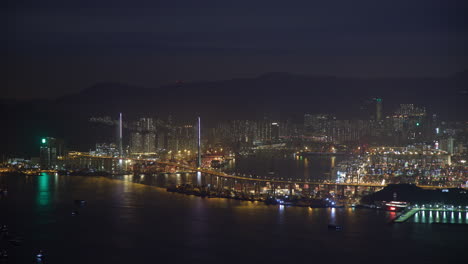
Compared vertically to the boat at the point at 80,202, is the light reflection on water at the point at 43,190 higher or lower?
higher

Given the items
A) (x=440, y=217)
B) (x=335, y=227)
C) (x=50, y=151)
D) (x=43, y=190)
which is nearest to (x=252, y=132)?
(x=50, y=151)

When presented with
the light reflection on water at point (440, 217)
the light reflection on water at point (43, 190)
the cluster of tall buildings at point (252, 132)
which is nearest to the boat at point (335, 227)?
the light reflection on water at point (440, 217)

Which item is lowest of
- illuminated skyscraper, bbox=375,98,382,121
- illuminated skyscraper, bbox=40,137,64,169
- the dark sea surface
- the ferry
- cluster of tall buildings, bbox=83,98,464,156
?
the dark sea surface

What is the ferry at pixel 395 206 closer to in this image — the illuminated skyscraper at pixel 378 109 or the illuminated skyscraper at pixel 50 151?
the illuminated skyscraper at pixel 50 151

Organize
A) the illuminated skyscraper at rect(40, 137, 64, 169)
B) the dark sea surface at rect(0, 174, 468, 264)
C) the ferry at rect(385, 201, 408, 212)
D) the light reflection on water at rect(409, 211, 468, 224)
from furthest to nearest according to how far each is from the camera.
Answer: the illuminated skyscraper at rect(40, 137, 64, 169) < the ferry at rect(385, 201, 408, 212) < the light reflection on water at rect(409, 211, 468, 224) < the dark sea surface at rect(0, 174, 468, 264)

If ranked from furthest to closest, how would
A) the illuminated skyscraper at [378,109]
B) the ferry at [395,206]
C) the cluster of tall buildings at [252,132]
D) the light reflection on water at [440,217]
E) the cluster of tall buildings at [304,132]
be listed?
the cluster of tall buildings at [252,132] → the illuminated skyscraper at [378,109] → the cluster of tall buildings at [304,132] → the ferry at [395,206] → the light reflection on water at [440,217]

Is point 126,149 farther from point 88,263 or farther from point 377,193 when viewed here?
point 88,263

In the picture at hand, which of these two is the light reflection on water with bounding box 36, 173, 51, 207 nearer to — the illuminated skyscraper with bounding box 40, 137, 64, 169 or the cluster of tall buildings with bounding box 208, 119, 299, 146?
the illuminated skyscraper with bounding box 40, 137, 64, 169

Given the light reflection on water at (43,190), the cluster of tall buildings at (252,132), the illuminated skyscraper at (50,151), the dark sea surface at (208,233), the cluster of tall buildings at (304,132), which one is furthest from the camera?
the cluster of tall buildings at (252,132)

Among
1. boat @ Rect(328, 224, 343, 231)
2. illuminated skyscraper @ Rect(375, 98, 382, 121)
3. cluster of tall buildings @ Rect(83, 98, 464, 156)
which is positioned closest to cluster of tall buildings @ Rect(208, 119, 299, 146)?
cluster of tall buildings @ Rect(83, 98, 464, 156)
